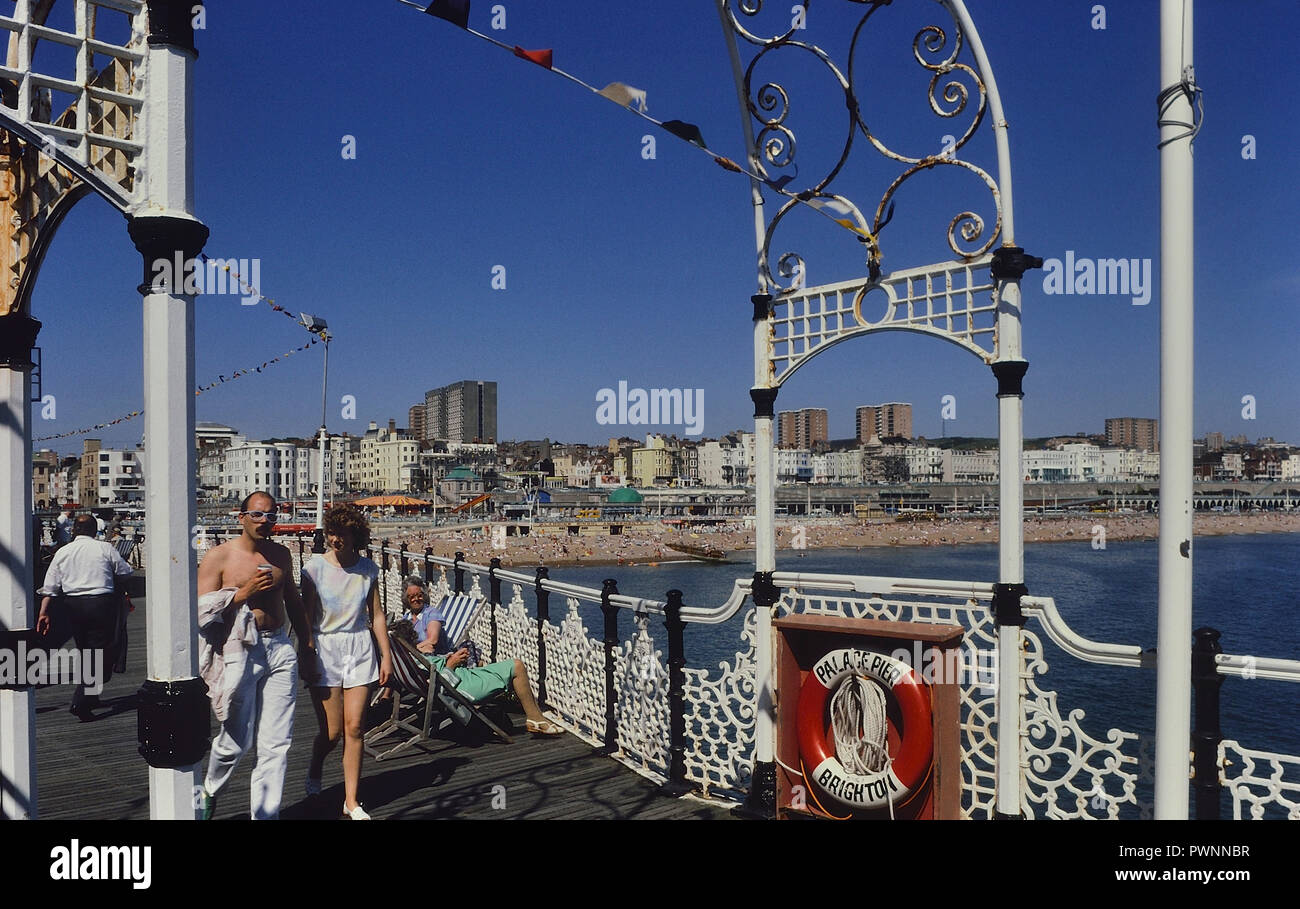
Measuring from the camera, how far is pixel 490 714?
5.86 metres

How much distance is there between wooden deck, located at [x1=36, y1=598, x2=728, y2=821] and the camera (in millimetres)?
4391

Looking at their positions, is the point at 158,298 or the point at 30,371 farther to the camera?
the point at 30,371

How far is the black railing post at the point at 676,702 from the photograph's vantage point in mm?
4812

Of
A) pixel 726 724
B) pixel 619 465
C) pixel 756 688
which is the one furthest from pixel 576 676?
pixel 619 465

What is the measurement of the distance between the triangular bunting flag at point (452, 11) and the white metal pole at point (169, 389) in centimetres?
93

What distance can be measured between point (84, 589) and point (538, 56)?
5.48m

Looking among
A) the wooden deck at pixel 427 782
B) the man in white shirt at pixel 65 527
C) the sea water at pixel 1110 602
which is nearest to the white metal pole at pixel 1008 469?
the sea water at pixel 1110 602

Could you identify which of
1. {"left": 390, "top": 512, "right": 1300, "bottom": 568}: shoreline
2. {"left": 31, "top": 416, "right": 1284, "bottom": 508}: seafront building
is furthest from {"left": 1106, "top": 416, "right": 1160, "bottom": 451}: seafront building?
{"left": 390, "top": 512, "right": 1300, "bottom": 568}: shoreline

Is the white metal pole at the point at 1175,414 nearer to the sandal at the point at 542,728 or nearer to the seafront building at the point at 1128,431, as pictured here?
the sandal at the point at 542,728

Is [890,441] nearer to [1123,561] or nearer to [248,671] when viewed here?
[1123,561]

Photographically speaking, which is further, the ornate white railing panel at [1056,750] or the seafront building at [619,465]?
the seafront building at [619,465]

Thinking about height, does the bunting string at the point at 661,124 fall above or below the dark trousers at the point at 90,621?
above

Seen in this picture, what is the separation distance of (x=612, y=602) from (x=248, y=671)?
7.49 feet
